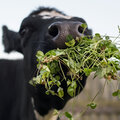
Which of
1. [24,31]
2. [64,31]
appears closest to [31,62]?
[24,31]

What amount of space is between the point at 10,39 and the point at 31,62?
1.45 m

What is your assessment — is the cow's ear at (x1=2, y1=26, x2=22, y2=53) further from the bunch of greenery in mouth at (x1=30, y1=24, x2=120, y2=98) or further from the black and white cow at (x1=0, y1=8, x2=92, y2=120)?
the bunch of greenery in mouth at (x1=30, y1=24, x2=120, y2=98)

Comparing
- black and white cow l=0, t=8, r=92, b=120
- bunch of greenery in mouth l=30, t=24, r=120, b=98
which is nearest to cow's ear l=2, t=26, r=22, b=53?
black and white cow l=0, t=8, r=92, b=120

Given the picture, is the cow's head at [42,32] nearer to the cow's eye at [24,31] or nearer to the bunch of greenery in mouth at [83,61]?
the cow's eye at [24,31]

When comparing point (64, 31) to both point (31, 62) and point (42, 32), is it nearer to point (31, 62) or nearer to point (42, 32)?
point (42, 32)

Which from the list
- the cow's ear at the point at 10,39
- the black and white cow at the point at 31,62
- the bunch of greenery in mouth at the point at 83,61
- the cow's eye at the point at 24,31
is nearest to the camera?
the bunch of greenery in mouth at the point at 83,61

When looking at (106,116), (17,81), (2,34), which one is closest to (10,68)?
(17,81)

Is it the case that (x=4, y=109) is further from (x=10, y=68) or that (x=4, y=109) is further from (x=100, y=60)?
(x=100, y=60)

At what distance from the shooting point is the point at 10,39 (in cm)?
394

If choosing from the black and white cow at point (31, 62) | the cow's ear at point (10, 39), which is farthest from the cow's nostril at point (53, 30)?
the cow's ear at point (10, 39)

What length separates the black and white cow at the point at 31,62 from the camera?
2018 mm

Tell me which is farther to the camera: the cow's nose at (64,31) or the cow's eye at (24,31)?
the cow's eye at (24,31)

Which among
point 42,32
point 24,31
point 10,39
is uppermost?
point 42,32

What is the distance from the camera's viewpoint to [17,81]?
4070 millimetres
